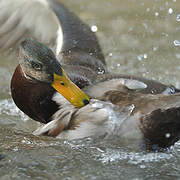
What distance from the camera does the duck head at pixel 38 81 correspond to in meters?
3.40

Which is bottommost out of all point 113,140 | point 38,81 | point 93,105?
point 113,140

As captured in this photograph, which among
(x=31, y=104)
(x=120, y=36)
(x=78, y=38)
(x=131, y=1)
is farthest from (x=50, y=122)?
(x=131, y=1)

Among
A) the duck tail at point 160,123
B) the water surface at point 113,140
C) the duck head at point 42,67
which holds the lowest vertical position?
the water surface at point 113,140

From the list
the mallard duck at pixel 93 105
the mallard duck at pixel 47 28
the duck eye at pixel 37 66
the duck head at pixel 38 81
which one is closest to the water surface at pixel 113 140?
the mallard duck at pixel 93 105

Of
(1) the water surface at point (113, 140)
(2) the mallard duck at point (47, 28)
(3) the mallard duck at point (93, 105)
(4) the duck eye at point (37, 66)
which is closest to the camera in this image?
(1) the water surface at point (113, 140)

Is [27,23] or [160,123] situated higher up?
[27,23]

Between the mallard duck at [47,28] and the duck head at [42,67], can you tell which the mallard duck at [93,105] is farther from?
the mallard duck at [47,28]

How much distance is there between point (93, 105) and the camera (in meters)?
3.26

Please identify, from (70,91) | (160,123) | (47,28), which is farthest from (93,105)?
(47,28)

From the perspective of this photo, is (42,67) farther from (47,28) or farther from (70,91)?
(47,28)

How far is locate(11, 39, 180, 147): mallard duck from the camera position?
315cm

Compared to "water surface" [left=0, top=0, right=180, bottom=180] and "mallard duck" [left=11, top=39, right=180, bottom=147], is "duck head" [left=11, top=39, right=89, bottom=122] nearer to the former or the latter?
"mallard duck" [left=11, top=39, right=180, bottom=147]

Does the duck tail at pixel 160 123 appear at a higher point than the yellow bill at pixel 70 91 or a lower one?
lower

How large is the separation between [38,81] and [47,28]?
1577 millimetres
